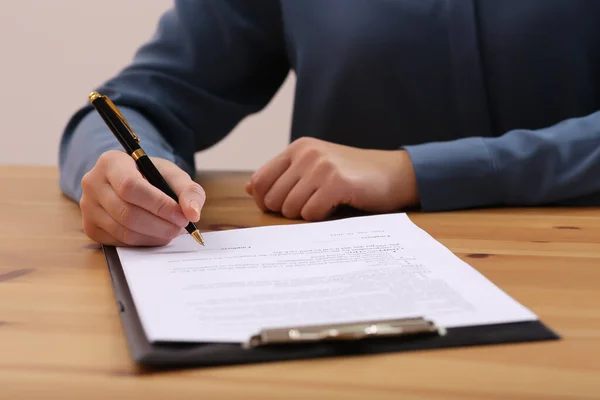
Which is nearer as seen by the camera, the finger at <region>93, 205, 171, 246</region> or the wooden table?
the wooden table

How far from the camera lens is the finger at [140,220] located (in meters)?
0.61

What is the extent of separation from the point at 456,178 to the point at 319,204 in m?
0.17

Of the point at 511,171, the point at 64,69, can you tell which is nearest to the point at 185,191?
the point at 511,171

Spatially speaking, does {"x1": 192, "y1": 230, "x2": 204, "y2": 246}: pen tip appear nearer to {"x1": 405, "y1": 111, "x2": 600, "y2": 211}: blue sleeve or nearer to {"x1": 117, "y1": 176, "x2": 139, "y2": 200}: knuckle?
{"x1": 117, "y1": 176, "x2": 139, "y2": 200}: knuckle

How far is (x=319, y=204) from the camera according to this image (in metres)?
0.75

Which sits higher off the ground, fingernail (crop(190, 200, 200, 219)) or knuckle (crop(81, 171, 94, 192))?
knuckle (crop(81, 171, 94, 192))

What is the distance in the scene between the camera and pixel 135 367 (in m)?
0.39

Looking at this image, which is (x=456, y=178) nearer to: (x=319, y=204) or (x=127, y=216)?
(x=319, y=204)

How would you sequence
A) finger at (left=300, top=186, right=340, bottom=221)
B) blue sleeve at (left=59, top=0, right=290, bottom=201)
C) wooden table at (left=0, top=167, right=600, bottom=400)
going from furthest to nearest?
blue sleeve at (left=59, top=0, right=290, bottom=201)
finger at (left=300, top=186, right=340, bottom=221)
wooden table at (left=0, top=167, right=600, bottom=400)

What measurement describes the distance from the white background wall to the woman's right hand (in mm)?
1243

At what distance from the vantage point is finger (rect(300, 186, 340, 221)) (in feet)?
2.46

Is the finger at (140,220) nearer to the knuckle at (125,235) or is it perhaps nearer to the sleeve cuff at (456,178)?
the knuckle at (125,235)

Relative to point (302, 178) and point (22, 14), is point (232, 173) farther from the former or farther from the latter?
point (22, 14)

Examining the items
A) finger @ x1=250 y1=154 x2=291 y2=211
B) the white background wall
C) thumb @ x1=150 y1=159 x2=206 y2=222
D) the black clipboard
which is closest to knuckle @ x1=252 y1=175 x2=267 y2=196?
finger @ x1=250 y1=154 x2=291 y2=211
